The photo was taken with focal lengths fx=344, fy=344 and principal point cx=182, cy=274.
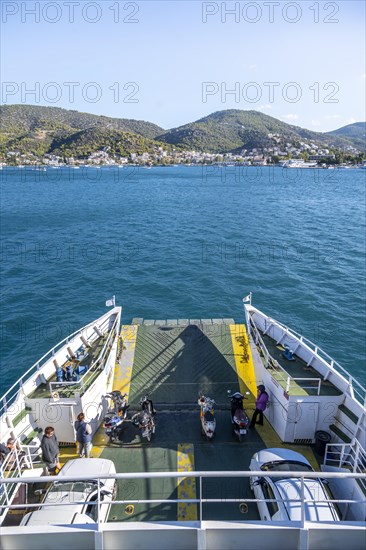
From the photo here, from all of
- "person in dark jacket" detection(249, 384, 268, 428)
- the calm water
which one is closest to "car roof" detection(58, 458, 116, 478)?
"person in dark jacket" detection(249, 384, 268, 428)

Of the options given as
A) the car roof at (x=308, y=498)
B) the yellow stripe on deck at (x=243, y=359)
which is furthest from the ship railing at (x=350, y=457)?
the yellow stripe on deck at (x=243, y=359)

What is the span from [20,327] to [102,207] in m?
49.7

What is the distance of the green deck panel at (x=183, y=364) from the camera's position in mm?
12156

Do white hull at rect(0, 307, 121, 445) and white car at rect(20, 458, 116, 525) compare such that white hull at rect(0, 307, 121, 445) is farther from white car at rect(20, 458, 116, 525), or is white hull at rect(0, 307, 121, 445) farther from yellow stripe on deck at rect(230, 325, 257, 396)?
yellow stripe on deck at rect(230, 325, 257, 396)

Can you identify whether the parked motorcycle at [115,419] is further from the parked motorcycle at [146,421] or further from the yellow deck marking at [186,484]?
the yellow deck marking at [186,484]

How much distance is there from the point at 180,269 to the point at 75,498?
2843 centimetres

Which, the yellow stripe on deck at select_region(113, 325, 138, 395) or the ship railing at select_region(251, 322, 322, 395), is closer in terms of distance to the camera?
the ship railing at select_region(251, 322, 322, 395)

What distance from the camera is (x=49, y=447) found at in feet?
27.3

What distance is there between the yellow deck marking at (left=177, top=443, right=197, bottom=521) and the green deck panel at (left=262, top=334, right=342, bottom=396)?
3.34 metres

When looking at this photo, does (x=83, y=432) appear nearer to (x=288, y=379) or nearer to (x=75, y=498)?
(x=75, y=498)

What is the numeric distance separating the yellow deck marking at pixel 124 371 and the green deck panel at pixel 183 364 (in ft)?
0.73

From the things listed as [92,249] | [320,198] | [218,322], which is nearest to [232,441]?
[218,322]

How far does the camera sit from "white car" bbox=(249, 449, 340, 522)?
245 inches

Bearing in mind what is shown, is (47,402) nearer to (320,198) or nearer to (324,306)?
(324,306)
